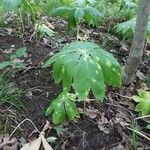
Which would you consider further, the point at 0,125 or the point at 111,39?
the point at 111,39

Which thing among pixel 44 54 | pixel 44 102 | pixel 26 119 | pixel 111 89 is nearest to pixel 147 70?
pixel 111 89

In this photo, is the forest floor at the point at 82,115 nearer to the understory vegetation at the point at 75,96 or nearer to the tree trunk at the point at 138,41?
the understory vegetation at the point at 75,96

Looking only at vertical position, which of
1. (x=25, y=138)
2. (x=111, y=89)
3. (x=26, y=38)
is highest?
(x=26, y=38)

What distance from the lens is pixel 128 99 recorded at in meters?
2.63

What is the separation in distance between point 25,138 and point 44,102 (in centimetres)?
34

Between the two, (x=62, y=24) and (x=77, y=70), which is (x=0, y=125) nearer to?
(x=77, y=70)

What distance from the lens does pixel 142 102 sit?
244 cm

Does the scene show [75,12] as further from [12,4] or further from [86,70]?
[86,70]

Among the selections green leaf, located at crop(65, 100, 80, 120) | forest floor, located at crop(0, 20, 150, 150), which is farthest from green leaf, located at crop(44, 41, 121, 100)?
forest floor, located at crop(0, 20, 150, 150)

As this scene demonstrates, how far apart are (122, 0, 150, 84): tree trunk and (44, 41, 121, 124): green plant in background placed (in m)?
0.50

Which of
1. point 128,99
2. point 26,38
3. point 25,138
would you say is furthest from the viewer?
point 26,38

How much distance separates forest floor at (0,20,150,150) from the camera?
86.7 inches

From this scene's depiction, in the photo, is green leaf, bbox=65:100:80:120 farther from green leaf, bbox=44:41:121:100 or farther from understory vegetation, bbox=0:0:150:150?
green leaf, bbox=44:41:121:100

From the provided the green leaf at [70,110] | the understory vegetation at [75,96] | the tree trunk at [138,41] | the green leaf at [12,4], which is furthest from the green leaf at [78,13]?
the green leaf at [70,110]
